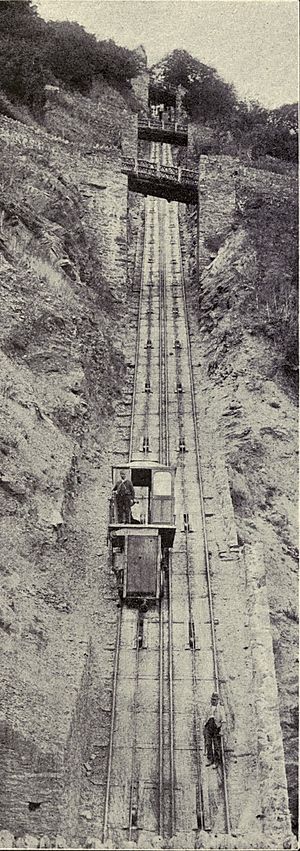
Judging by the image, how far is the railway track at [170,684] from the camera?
10609mm

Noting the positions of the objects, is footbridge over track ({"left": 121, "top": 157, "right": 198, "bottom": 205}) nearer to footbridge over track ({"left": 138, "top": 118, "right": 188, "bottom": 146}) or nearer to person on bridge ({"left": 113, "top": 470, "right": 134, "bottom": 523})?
footbridge over track ({"left": 138, "top": 118, "right": 188, "bottom": 146})

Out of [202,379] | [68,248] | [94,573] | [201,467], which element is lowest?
[94,573]

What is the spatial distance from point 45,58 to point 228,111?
11406 millimetres

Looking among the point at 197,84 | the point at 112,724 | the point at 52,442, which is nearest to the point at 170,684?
the point at 112,724

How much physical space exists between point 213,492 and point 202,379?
5717 millimetres

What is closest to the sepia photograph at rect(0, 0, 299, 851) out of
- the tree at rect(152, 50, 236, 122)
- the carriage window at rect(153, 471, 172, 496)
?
the carriage window at rect(153, 471, 172, 496)

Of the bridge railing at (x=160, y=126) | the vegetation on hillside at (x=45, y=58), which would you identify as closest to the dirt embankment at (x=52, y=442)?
the vegetation on hillside at (x=45, y=58)

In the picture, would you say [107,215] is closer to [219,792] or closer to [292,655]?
[292,655]

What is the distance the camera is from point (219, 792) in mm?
10805

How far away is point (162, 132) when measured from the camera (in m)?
35.3

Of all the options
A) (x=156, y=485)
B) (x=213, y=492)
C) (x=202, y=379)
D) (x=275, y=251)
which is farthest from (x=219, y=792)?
(x=275, y=251)

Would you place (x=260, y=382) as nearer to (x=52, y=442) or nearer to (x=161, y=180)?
(x=52, y=442)

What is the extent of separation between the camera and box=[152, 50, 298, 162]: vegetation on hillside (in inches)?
1438

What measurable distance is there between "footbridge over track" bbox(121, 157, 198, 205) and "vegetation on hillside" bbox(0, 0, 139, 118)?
5.48 metres
